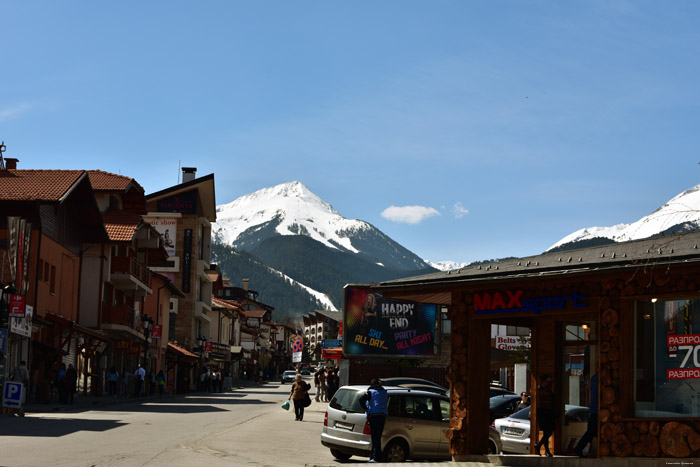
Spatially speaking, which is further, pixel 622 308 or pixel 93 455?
pixel 93 455

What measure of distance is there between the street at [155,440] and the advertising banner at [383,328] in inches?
995

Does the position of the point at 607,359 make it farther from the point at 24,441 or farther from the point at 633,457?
the point at 24,441

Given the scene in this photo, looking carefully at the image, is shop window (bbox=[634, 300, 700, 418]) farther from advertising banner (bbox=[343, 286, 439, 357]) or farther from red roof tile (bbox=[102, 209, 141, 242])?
advertising banner (bbox=[343, 286, 439, 357])

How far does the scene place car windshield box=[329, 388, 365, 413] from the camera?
63.6 feet

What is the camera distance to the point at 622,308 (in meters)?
14.4

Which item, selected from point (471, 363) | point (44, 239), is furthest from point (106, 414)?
point (471, 363)

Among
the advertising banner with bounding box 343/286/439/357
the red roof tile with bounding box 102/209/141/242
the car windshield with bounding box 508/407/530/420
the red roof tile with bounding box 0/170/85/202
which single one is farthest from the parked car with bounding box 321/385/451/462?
the advertising banner with bounding box 343/286/439/357

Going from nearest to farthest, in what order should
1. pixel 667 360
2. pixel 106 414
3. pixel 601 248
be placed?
pixel 667 360
pixel 601 248
pixel 106 414

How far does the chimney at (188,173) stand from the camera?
89062 mm

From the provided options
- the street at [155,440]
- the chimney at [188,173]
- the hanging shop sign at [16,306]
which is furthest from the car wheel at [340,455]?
the chimney at [188,173]

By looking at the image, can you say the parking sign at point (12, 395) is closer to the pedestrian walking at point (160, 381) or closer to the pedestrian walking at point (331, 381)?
the pedestrian walking at point (331, 381)

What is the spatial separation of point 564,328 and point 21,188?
28.9m

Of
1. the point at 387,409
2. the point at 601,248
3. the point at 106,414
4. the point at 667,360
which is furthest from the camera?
the point at 106,414

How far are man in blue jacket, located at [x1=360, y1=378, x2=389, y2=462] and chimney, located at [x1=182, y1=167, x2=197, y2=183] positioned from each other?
72.5 meters
